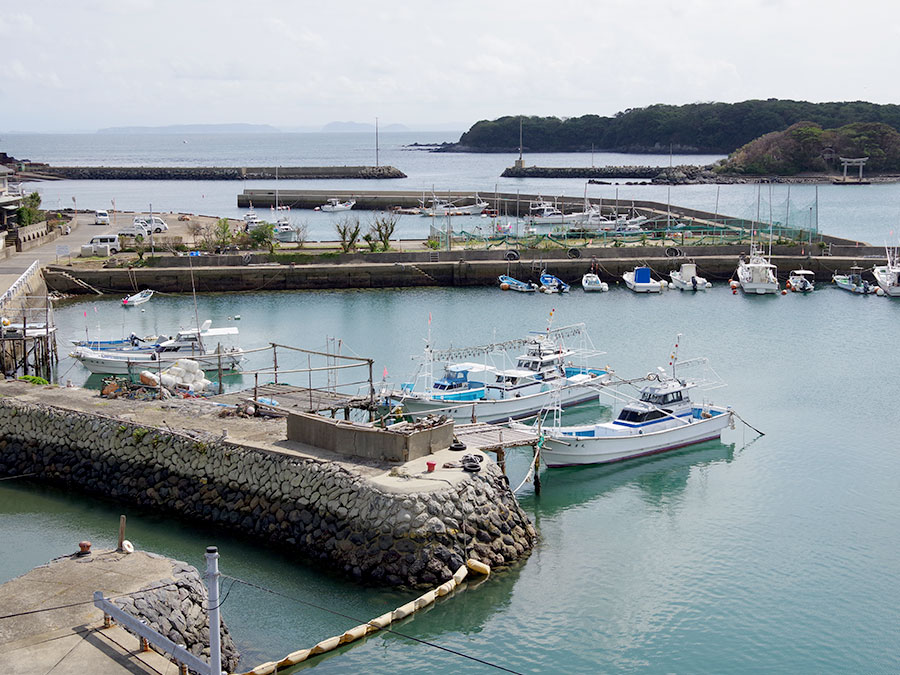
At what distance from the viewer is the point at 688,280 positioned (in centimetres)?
5766

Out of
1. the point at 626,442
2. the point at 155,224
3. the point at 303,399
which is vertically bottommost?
the point at 626,442

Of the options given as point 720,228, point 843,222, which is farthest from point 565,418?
point 843,222

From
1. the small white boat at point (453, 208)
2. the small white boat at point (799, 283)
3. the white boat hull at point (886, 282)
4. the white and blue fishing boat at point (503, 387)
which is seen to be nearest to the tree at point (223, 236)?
the white and blue fishing boat at point (503, 387)

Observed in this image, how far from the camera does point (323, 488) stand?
21.0 m

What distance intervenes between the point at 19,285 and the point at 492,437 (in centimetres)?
2813

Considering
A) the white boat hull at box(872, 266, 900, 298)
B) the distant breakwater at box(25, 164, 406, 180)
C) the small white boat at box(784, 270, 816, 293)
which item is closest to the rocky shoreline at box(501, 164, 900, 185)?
the distant breakwater at box(25, 164, 406, 180)

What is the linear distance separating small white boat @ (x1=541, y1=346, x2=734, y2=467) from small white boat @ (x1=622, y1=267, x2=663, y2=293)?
82.4 ft

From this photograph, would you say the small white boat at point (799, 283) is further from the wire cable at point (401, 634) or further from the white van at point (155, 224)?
the wire cable at point (401, 634)

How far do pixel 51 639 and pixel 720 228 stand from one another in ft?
197

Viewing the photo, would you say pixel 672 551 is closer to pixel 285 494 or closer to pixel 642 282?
pixel 285 494

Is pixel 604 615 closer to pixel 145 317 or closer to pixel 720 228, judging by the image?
pixel 145 317

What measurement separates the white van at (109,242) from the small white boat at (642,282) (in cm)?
3020

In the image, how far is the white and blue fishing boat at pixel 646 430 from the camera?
89.1 feet

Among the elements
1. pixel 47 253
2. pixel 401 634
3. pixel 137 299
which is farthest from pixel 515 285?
pixel 401 634
